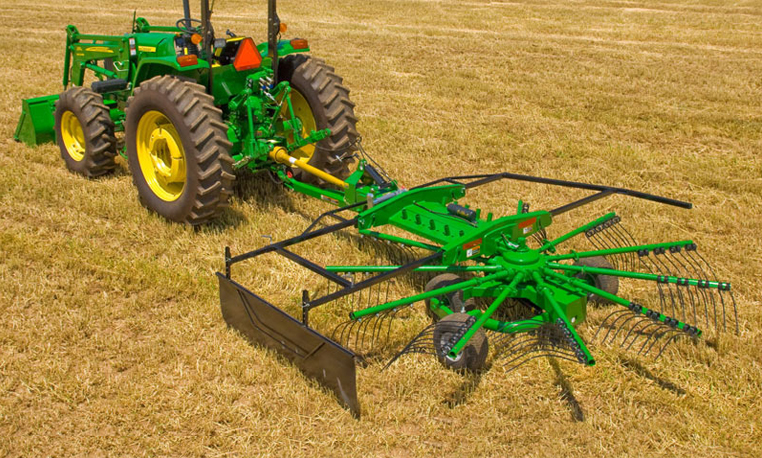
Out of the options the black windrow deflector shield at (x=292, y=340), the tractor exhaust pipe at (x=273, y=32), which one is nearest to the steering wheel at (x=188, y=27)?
the tractor exhaust pipe at (x=273, y=32)

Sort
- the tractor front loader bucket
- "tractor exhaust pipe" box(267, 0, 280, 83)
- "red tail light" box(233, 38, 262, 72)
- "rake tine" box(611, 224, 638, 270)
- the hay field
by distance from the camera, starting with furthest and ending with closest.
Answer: the tractor front loader bucket → "red tail light" box(233, 38, 262, 72) → "tractor exhaust pipe" box(267, 0, 280, 83) → "rake tine" box(611, 224, 638, 270) → the hay field

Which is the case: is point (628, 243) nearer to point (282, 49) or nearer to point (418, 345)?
point (418, 345)

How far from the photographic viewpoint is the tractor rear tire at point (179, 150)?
4938 mm

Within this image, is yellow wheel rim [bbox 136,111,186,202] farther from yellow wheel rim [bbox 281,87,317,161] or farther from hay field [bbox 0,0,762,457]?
yellow wheel rim [bbox 281,87,317,161]

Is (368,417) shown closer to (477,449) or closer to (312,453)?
(312,453)

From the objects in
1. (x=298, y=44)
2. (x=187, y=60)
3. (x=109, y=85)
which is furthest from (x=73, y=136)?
(x=298, y=44)

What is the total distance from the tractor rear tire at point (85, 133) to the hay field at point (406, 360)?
21 cm

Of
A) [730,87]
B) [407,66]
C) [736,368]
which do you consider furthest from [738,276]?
[407,66]

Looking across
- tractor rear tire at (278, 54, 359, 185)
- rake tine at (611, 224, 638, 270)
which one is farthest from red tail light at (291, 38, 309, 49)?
rake tine at (611, 224, 638, 270)

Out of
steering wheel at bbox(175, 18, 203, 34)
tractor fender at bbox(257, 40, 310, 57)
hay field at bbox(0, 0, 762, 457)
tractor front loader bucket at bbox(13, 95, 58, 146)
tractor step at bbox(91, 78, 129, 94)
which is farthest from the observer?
tractor front loader bucket at bbox(13, 95, 58, 146)

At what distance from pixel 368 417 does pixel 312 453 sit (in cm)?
36

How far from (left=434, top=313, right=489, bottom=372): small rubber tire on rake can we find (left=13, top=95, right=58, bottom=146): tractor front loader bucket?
5.23m

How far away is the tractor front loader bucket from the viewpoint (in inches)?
276

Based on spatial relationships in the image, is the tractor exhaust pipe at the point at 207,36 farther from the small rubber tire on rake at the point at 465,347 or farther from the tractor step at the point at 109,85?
the small rubber tire on rake at the point at 465,347
